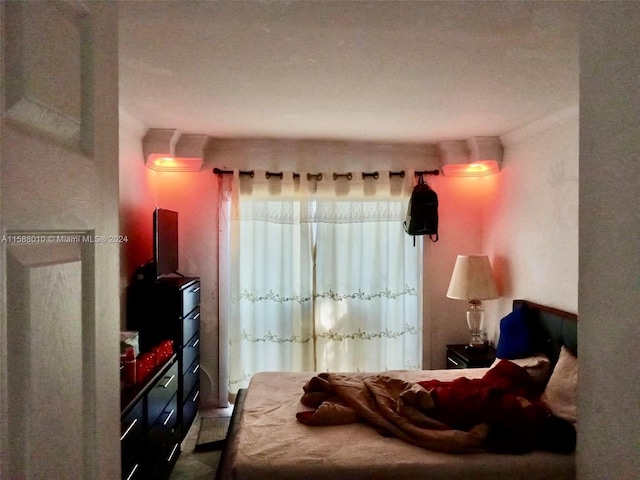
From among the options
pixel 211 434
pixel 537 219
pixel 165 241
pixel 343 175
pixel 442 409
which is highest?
pixel 343 175

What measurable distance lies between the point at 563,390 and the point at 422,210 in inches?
74.0

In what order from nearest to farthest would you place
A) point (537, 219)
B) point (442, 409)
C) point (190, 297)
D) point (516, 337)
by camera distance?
point (442, 409) → point (516, 337) → point (537, 219) → point (190, 297)

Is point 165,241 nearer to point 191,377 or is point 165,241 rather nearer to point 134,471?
point 191,377

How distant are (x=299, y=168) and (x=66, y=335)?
10.5 feet

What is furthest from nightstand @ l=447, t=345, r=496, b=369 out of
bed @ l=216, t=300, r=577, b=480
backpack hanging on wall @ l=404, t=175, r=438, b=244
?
bed @ l=216, t=300, r=577, b=480

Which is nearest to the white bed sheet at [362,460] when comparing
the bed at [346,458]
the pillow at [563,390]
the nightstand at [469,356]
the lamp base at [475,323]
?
the bed at [346,458]

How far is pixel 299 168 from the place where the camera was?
144 inches

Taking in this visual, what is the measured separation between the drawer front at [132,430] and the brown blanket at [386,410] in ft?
2.72

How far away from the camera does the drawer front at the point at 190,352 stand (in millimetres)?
2960

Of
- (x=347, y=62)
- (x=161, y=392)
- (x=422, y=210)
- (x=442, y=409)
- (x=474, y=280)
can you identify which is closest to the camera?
(x=347, y=62)

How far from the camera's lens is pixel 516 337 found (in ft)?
9.14

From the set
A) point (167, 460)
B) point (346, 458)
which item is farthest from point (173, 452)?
point (346, 458)

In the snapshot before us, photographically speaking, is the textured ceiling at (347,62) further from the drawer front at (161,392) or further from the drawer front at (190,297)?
the drawer front at (161,392)

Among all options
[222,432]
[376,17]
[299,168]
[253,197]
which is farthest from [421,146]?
[222,432]
